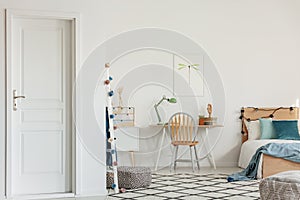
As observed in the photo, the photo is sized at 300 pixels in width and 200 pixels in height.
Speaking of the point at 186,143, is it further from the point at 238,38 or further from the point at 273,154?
the point at 238,38

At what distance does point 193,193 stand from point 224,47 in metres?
3.11

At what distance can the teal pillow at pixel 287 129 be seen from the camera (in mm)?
7207

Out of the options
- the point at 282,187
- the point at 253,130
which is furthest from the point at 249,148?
the point at 282,187

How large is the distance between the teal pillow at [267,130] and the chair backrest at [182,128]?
1020mm

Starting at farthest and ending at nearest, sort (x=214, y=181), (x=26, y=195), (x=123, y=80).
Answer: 1. (x=123, y=80)
2. (x=214, y=181)
3. (x=26, y=195)

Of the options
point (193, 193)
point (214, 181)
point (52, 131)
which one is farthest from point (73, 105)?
point (214, 181)

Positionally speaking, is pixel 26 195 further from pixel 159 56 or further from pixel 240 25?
pixel 240 25

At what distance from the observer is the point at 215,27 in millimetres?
7633

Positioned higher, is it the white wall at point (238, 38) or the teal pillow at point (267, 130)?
the white wall at point (238, 38)

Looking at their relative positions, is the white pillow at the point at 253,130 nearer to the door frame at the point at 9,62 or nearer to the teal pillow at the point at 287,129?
the teal pillow at the point at 287,129

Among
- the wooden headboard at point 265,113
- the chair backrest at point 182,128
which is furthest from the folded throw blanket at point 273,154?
the wooden headboard at point 265,113

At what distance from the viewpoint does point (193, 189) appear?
18.0ft

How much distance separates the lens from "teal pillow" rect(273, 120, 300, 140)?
721 centimetres

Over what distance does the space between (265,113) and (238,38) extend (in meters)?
1.24
